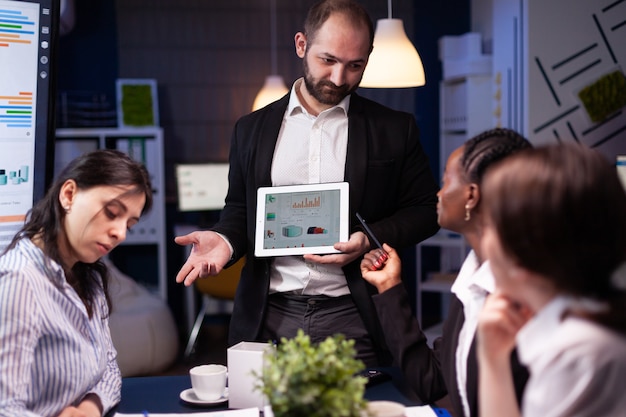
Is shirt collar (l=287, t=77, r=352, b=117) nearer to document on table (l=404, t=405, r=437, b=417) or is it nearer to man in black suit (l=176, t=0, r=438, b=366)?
man in black suit (l=176, t=0, r=438, b=366)

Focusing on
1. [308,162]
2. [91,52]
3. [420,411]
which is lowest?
[420,411]

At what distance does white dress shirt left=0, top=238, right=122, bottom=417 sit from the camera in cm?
142

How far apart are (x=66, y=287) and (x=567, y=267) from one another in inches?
41.5

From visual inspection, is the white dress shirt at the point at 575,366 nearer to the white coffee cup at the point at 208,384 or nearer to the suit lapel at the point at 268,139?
the white coffee cup at the point at 208,384

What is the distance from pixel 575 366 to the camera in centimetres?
94

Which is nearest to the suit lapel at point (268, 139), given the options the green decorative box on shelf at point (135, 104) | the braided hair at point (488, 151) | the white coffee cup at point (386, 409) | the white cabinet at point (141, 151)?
the braided hair at point (488, 151)

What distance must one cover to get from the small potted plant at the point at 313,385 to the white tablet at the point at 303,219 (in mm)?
934

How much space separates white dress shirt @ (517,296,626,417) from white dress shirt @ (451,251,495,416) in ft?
1.75

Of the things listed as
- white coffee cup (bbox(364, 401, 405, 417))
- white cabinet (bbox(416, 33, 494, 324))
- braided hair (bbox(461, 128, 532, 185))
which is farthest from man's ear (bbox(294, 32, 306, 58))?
white cabinet (bbox(416, 33, 494, 324))

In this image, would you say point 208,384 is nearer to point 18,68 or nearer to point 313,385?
point 313,385

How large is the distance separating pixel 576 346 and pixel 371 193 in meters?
1.34

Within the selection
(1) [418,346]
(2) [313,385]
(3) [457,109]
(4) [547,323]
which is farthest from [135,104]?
(4) [547,323]

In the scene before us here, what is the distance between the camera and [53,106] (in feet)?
7.25

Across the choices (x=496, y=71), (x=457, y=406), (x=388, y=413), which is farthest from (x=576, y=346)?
(x=496, y=71)
